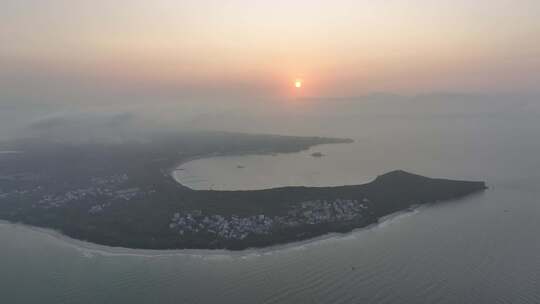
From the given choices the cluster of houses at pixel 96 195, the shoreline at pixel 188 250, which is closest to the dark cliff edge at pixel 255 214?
the shoreline at pixel 188 250

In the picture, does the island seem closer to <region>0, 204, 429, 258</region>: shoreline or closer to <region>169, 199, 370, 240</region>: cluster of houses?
<region>169, 199, 370, 240</region>: cluster of houses

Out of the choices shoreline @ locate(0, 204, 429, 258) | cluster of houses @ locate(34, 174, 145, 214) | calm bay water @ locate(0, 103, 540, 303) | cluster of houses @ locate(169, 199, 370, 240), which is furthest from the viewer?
cluster of houses @ locate(34, 174, 145, 214)

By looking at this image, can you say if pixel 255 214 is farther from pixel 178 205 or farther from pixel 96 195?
pixel 96 195

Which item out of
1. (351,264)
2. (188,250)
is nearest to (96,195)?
(188,250)

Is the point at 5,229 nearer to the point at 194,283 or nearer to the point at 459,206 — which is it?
the point at 194,283

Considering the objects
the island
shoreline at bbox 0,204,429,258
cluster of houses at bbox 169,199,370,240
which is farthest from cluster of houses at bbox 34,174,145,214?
cluster of houses at bbox 169,199,370,240

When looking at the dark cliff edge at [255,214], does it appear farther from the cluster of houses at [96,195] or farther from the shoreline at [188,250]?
the cluster of houses at [96,195]

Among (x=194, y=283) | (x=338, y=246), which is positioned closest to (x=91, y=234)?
(x=194, y=283)
